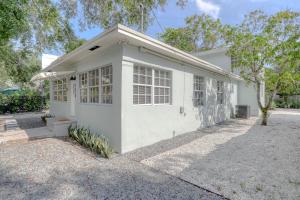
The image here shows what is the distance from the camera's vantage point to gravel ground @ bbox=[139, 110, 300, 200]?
3549 millimetres

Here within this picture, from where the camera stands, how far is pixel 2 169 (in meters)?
4.52

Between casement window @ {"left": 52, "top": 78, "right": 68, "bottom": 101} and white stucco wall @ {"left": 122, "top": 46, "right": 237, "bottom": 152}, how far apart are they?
21.3 ft

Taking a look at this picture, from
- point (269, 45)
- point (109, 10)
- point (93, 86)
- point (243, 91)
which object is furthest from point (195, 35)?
point (93, 86)

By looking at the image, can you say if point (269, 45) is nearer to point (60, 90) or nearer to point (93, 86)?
point (93, 86)

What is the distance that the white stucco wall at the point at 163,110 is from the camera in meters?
5.73

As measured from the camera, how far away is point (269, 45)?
9.77 metres

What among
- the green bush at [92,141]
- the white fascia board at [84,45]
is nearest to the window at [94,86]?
the white fascia board at [84,45]

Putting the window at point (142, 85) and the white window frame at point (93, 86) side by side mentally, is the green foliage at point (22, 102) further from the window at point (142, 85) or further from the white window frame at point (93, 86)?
the window at point (142, 85)

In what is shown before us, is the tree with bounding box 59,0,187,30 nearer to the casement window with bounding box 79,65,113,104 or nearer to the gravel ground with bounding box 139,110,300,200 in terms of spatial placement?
the casement window with bounding box 79,65,113,104

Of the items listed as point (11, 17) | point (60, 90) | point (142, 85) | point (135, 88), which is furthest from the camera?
point (60, 90)

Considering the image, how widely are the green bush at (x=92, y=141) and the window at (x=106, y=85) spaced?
1304mm

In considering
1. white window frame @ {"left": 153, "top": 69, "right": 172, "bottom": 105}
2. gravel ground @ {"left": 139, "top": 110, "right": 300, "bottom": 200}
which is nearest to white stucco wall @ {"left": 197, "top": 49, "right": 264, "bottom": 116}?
gravel ground @ {"left": 139, "top": 110, "right": 300, "bottom": 200}

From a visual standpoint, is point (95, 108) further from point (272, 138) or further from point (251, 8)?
point (251, 8)

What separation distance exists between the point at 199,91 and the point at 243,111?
6869 mm
